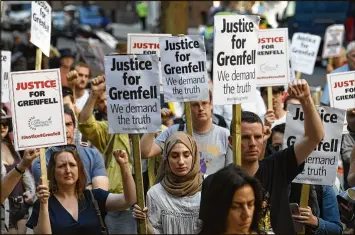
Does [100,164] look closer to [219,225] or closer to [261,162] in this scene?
[261,162]

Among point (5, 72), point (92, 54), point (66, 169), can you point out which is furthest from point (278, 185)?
point (92, 54)

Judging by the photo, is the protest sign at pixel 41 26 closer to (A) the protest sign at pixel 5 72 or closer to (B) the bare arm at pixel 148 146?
(B) the bare arm at pixel 148 146

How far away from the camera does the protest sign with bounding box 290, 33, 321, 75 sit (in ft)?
46.8

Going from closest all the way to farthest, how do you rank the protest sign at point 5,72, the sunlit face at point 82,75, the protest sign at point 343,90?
1. the protest sign at point 343,90
2. the protest sign at point 5,72
3. the sunlit face at point 82,75

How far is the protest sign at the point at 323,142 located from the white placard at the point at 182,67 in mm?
1206

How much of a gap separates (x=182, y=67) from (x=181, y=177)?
5.86 feet

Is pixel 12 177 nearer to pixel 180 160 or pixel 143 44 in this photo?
pixel 180 160

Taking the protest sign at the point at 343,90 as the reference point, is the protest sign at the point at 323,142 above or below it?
below

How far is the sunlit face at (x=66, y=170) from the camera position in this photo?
704 cm

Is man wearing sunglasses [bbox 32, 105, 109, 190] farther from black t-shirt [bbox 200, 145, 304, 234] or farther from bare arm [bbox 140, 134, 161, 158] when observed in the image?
black t-shirt [bbox 200, 145, 304, 234]

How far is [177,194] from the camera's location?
6688 millimetres

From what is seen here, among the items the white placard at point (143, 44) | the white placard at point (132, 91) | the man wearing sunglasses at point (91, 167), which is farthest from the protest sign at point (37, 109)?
the white placard at point (143, 44)

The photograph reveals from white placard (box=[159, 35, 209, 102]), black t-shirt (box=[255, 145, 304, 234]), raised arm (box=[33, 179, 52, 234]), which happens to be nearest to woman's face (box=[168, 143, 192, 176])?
black t-shirt (box=[255, 145, 304, 234])

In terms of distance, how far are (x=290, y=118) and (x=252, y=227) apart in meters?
1.97
